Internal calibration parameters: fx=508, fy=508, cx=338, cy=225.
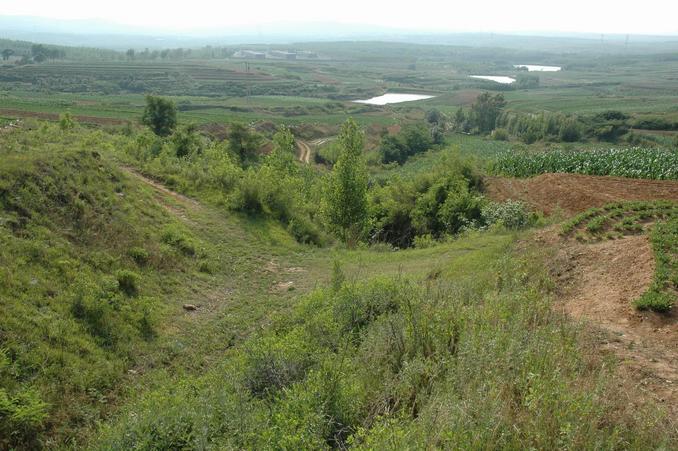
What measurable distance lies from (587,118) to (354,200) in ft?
200

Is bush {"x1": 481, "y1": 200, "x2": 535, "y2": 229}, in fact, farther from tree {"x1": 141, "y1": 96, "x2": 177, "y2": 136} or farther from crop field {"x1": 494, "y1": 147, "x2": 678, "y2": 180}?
tree {"x1": 141, "y1": 96, "x2": 177, "y2": 136}

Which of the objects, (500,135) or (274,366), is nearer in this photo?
(274,366)

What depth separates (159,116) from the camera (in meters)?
41.5

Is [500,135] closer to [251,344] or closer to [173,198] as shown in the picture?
[173,198]

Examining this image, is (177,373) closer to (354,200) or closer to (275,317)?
(275,317)

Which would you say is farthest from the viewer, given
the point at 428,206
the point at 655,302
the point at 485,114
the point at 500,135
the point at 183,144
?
the point at 485,114

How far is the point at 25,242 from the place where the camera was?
1146cm

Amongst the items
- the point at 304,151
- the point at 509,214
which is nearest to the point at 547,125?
the point at 304,151

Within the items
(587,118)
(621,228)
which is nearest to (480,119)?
(587,118)

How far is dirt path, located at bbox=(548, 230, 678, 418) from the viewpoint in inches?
296

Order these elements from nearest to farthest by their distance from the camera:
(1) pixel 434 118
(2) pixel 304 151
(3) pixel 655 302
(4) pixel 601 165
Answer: (3) pixel 655 302 → (4) pixel 601 165 → (2) pixel 304 151 → (1) pixel 434 118

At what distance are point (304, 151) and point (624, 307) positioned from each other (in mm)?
57093

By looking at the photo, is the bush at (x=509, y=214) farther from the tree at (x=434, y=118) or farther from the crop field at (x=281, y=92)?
the tree at (x=434, y=118)

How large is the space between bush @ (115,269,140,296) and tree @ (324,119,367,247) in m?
11.3
